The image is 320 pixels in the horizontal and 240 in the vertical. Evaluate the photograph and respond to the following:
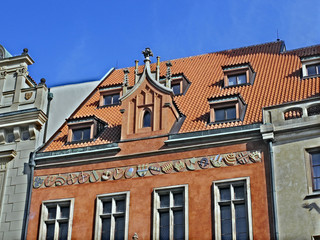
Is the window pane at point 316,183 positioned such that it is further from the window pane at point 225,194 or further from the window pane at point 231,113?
the window pane at point 231,113

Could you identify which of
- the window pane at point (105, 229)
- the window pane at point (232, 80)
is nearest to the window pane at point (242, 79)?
the window pane at point (232, 80)

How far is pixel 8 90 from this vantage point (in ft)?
99.7

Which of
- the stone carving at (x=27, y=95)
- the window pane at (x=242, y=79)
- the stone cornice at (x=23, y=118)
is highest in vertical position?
the window pane at (x=242, y=79)

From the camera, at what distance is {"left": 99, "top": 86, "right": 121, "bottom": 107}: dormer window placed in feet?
103

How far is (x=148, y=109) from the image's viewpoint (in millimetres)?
27672

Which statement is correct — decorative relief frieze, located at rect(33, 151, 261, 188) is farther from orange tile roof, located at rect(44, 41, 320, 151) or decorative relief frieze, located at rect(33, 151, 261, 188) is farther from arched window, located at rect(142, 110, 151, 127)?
arched window, located at rect(142, 110, 151, 127)

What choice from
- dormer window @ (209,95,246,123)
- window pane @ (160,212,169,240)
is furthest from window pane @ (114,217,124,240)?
dormer window @ (209,95,246,123)

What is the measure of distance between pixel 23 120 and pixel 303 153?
11.6 meters

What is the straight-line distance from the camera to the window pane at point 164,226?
24312 millimetres

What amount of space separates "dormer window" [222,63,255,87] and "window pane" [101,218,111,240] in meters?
8.22

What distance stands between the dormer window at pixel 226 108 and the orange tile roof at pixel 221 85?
0.34m

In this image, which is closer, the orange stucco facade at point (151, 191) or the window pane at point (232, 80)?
the orange stucco facade at point (151, 191)

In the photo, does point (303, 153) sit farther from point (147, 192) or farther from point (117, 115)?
point (117, 115)

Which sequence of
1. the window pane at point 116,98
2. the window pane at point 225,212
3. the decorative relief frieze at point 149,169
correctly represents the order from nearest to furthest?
the window pane at point 225,212, the decorative relief frieze at point 149,169, the window pane at point 116,98
